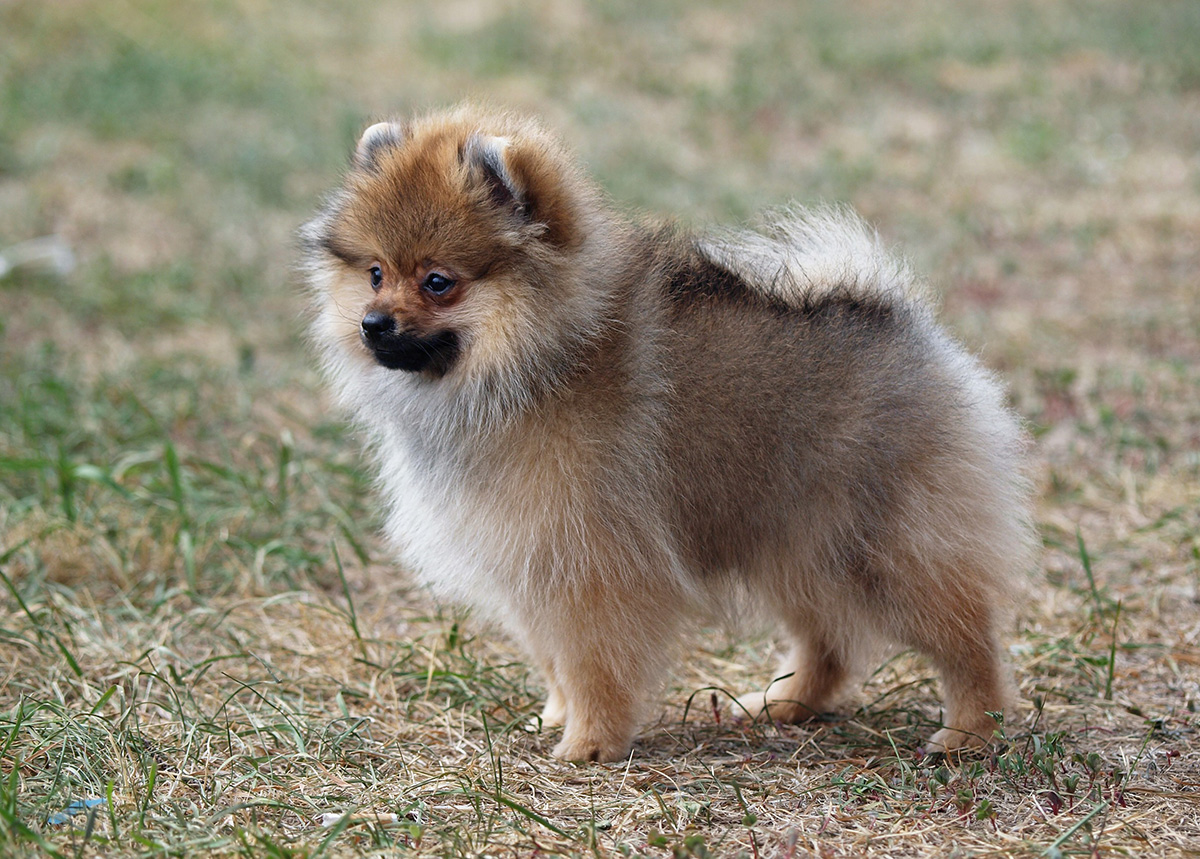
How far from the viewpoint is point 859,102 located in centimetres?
1224

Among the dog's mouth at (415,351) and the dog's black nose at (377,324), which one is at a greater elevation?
the dog's black nose at (377,324)

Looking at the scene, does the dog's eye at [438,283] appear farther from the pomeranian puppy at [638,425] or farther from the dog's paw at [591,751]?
the dog's paw at [591,751]

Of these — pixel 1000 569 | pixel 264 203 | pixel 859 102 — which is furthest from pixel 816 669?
pixel 859 102

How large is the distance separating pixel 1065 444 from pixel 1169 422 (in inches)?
23.3

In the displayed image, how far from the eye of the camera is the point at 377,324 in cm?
325

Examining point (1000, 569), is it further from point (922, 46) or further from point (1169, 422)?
point (922, 46)

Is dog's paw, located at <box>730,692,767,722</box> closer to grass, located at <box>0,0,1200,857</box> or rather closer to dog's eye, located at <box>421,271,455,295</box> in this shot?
grass, located at <box>0,0,1200,857</box>

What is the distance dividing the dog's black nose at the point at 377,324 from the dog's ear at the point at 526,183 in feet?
1.51

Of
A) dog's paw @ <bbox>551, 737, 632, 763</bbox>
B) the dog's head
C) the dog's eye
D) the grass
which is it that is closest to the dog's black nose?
the dog's head

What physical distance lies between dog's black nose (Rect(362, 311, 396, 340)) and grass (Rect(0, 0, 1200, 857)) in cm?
124

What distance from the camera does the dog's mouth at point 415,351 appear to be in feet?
10.8

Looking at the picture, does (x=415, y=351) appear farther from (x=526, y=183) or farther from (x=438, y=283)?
(x=526, y=183)

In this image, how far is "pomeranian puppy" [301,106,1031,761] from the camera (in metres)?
3.32

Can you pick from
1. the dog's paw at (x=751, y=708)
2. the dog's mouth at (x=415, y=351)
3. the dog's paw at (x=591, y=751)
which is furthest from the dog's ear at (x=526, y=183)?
the dog's paw at (x=751, y=708)
